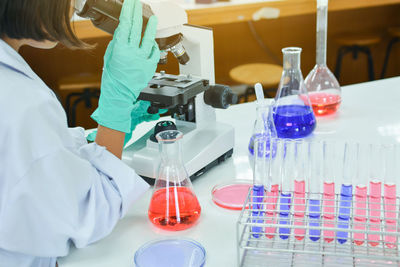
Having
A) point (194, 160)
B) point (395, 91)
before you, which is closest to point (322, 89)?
point (395, 91)

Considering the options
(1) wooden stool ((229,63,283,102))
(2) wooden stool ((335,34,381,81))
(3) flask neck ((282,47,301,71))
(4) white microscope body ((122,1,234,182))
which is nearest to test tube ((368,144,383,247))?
(4) white microscope body ((122,1,234,182))

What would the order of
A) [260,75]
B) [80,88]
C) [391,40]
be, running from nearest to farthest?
[260,75] → [80,88] → [391,40]

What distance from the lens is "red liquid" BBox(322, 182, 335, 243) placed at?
37.3 inches

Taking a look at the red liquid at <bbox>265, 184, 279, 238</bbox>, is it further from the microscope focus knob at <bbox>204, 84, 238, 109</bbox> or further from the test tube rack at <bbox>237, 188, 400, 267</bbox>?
the microscope focus knob at <bbox>204, 84, 238, 109</bbox>

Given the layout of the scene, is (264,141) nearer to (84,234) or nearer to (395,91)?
(84,234)

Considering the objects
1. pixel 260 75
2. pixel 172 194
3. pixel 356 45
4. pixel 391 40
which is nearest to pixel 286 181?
pixel 172 194

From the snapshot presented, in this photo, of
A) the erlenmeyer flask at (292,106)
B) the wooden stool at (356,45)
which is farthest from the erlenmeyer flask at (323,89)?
the wooden stool at (356,45)

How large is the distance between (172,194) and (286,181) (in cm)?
26

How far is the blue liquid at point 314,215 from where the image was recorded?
95cm

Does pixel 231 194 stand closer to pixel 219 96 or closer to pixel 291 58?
pixel 219 96

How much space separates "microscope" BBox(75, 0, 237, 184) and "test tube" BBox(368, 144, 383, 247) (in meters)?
0.47

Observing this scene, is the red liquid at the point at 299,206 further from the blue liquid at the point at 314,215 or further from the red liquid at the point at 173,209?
the red liquid at the point at 173,209

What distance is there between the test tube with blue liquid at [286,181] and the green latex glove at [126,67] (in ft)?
1.35

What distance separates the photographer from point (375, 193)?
97cm
